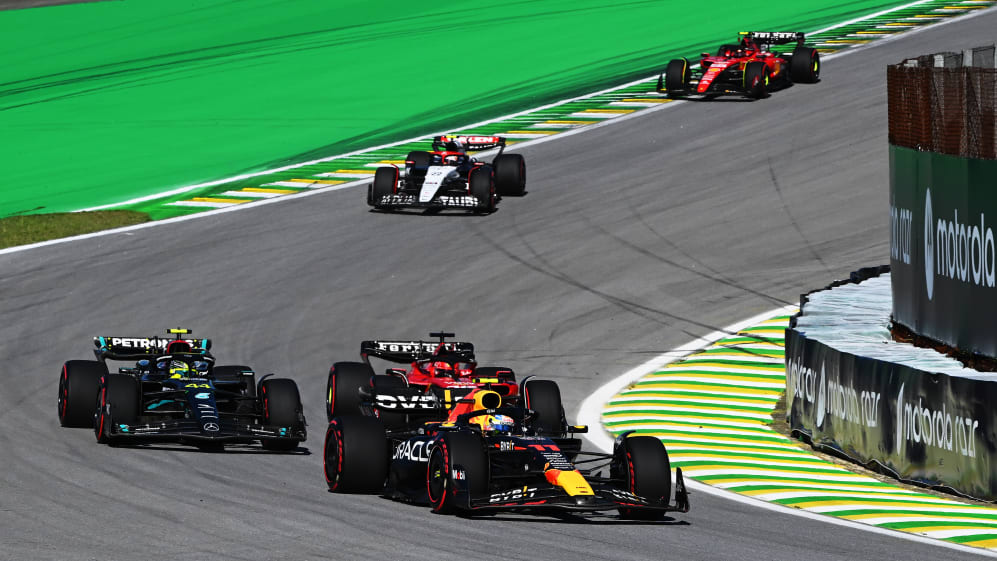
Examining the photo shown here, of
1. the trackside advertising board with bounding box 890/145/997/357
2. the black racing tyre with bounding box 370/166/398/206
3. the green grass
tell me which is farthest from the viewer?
the black racing tyre with bounding box 370/166/398/206

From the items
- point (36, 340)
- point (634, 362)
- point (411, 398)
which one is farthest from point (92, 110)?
point (411, 398)

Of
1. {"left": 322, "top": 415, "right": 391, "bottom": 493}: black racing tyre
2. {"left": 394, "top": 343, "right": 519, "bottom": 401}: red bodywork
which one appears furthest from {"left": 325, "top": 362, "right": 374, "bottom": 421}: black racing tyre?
{"left": 322, "top": 415, "right": 391, "bottom": 493}: black racing tyre

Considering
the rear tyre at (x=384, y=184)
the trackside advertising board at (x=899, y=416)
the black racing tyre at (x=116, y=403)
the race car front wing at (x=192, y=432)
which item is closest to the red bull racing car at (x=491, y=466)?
the race car front wing at (x=192, y=432)

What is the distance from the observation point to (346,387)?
1883 centimetres

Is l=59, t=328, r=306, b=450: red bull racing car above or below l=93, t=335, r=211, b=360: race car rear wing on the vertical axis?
below

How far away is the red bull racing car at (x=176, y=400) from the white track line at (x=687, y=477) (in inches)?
140

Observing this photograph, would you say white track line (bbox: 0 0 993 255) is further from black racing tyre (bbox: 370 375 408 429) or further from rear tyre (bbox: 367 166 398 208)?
black racing tyre (bbox: 370 375 408 429)

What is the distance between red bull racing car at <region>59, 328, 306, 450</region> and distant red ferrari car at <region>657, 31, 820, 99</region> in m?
23.0

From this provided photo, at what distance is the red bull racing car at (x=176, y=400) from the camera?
16.9 meters

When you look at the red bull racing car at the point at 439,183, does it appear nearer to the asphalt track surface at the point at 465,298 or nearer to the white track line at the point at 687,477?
the asphalt track surface at the point at 465,298

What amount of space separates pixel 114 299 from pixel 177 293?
1.01 meters

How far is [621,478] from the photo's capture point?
14.5 metres

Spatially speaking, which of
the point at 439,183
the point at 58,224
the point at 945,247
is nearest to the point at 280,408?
the point at 945,247

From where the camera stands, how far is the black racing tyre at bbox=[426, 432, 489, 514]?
1377cm
